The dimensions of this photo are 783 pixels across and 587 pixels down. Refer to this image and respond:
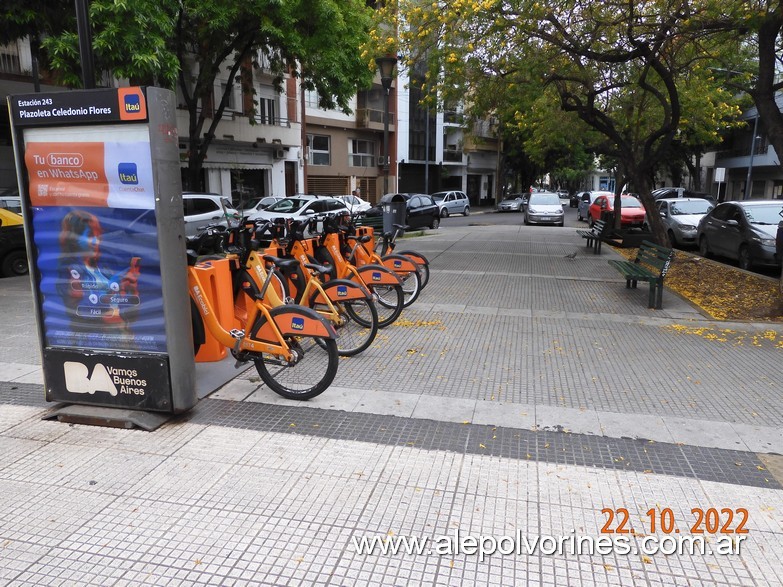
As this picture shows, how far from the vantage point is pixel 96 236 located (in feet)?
13.8

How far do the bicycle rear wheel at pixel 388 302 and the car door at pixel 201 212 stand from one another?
343 inches

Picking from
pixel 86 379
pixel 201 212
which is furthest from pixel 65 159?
pixel 201 212

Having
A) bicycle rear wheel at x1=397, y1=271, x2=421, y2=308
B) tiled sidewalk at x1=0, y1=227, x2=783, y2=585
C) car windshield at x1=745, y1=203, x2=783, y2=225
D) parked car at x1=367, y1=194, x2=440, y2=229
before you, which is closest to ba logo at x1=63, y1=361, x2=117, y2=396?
tiled sidewalk at x1=0, y1=227, x2=783, y2=585

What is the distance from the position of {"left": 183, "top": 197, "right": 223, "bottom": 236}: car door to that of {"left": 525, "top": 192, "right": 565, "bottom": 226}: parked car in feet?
52.3

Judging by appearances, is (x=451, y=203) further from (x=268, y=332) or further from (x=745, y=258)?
(x=268, y=332)

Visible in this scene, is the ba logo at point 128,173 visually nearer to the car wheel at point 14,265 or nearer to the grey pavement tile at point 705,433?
the grey pavement tile at point 705,433

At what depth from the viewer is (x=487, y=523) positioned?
312 cm

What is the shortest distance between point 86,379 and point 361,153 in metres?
33.3

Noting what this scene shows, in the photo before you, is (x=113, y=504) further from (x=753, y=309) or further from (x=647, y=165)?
(x=647, y=165)

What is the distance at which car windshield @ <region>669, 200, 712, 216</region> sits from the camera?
17.2m

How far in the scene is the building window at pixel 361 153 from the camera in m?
35.4

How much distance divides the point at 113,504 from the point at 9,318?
5.63 metres

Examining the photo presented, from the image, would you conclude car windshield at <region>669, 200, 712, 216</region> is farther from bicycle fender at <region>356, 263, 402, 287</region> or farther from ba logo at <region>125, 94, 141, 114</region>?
ba logo at <region>125, 94, 141, 114</region>

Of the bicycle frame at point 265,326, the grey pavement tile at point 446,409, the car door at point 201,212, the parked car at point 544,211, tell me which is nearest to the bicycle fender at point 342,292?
the bicycle frame at point 265,326
